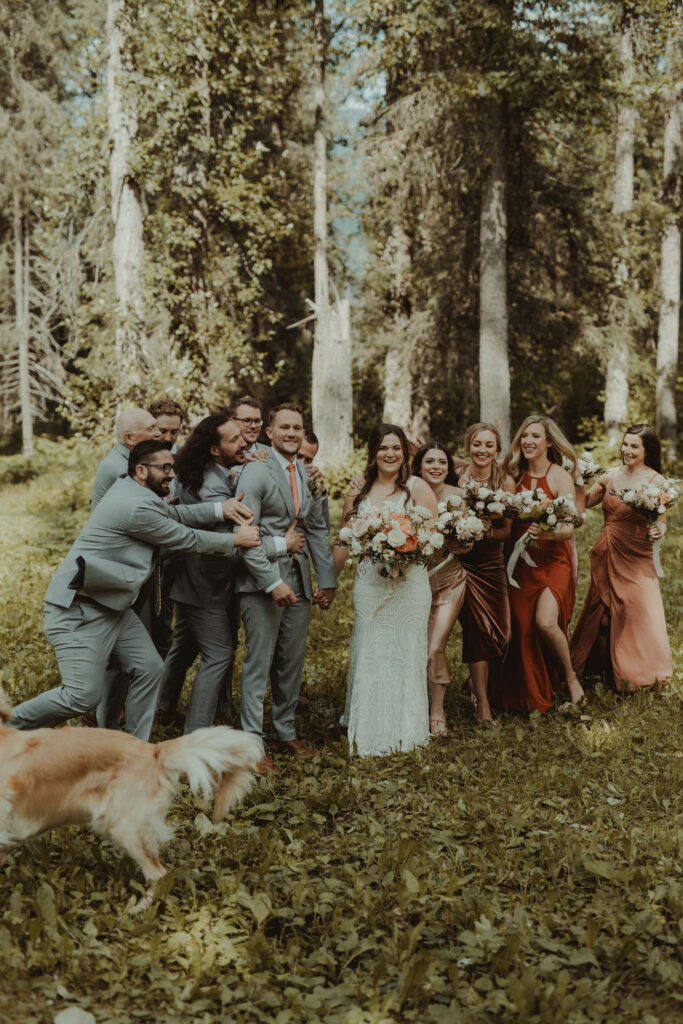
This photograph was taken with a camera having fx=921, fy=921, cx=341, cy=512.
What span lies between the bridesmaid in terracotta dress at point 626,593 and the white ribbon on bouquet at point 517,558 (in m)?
0.93

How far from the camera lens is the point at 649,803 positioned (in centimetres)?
602

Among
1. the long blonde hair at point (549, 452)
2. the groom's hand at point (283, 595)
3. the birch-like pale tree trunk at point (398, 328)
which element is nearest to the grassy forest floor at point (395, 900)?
the groom's hand at point (283, 595)

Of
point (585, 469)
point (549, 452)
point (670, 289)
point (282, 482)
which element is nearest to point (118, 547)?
point (282, 482)

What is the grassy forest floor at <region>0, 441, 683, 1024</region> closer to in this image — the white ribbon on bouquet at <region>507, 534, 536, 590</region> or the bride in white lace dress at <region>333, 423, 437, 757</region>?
the bride in white lace dress at <region>333, 423, 437, 757</region>

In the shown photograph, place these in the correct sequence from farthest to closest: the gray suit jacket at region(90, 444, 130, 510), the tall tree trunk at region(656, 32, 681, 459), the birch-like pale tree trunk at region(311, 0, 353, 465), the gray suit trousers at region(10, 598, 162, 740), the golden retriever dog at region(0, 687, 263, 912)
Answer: the tall tree trunk at region(656, 32, 681, 459)
the birch-like pale tree trunk at region(311, 0, 353, 465)
the gray suit jacket at region(90, 444, 130, 510)
the gray suit trousers at region(10, 598, 162, 740)
the golden retriever dog at region(0, 687, 263, 912)

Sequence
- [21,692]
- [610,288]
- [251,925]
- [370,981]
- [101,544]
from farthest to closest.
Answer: [610,288]
[21,692]
[101,544]
[251,925]
[370,981]

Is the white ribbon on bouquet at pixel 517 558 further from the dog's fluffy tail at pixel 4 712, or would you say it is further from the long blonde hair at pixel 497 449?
the dog's fluffy tail at pixel 4 712

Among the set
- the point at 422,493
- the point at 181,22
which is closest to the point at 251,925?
the point at 422,493

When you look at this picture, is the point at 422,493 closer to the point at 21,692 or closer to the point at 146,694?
the point at 146,694

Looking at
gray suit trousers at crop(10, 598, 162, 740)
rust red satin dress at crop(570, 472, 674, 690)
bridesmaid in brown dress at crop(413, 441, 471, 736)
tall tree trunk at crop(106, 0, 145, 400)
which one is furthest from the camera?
tall tree trunk at crop(106, 0, 145, 400)

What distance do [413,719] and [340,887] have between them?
7.61 ft

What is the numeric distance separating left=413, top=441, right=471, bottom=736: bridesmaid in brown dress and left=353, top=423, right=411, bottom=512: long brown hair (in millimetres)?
266

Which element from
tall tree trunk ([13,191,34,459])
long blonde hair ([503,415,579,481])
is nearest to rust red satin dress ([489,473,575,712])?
long blonde hair ([503,415,579,481])

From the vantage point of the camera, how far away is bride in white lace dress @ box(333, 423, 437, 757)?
278 inches
